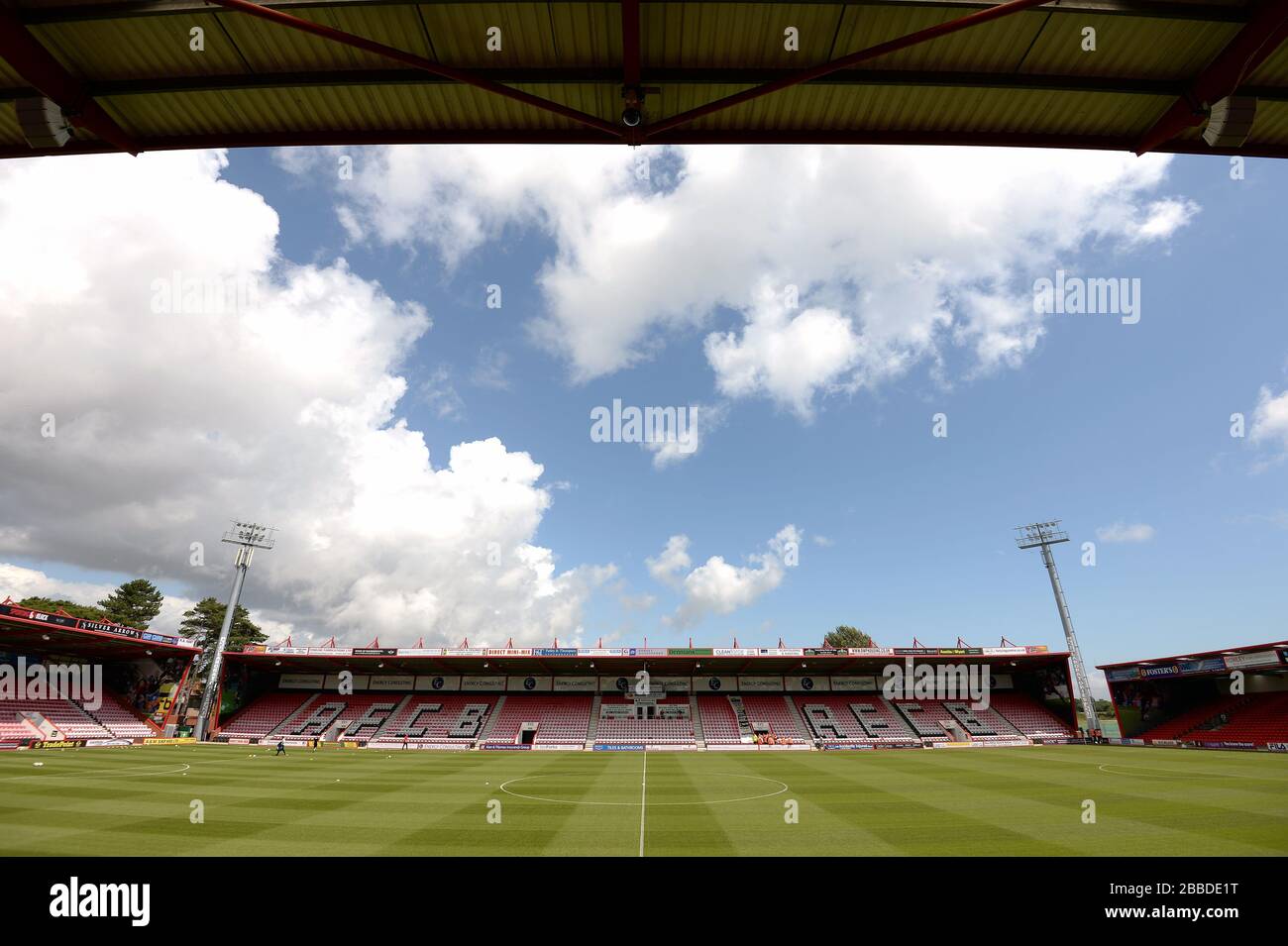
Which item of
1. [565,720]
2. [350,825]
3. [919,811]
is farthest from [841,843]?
[565,720]

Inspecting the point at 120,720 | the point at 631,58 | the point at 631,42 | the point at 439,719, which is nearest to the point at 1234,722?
the point at 631,58

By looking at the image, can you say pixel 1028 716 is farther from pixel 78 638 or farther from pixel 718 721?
pixel 78 638

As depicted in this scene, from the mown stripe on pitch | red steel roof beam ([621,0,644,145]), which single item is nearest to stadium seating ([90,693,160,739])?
the mown stripe on pitch

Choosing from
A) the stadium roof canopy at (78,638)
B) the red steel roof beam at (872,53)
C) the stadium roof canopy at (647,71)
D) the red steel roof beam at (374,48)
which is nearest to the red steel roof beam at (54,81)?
the stadium roof canopy at (647,71)

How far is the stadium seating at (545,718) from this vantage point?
44.4 m

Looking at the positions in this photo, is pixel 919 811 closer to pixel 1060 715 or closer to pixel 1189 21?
pixel 1189 21

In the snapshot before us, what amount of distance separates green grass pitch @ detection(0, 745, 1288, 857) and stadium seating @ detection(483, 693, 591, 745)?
16200 millimetres

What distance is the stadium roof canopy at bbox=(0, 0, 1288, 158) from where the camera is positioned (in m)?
7.30

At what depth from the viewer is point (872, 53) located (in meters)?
6.76

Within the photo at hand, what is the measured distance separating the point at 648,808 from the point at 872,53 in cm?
1866

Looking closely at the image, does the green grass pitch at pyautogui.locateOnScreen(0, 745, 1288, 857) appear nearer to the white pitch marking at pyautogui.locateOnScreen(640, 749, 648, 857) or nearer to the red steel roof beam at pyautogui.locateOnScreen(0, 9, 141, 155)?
the white pitch marking at pyautogui.locateOnScreen(640, 749, 648, 857)

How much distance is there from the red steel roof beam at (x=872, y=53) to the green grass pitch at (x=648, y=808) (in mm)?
13608

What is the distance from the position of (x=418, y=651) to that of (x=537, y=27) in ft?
157
